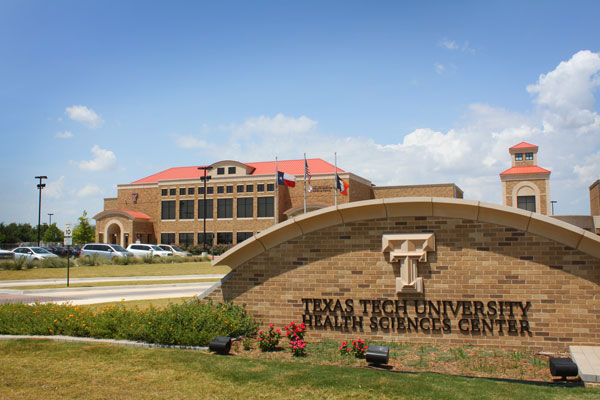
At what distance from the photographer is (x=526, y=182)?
53812 millimetres

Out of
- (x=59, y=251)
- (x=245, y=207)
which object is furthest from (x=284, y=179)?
(x=59, y=251)

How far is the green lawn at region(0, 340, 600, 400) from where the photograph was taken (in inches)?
244

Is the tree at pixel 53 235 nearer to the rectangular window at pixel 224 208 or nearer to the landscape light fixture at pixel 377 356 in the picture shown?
the rectangular window at pixel 224 208

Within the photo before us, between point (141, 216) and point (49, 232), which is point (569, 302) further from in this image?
point (49, 232)

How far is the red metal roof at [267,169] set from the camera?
2345 inches

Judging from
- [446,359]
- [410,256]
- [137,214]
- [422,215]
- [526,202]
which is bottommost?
[446,359]

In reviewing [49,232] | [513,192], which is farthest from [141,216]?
[49,232]

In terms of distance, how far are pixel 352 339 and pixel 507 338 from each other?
281 centimetres

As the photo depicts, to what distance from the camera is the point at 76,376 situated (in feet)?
23.4

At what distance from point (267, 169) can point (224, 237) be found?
10471 millimetres

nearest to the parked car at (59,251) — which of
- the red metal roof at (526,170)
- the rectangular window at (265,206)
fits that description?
the rectangular window at (265,206)

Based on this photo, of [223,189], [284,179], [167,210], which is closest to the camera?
[284,179]

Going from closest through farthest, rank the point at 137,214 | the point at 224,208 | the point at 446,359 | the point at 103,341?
the point at 446,359 → the point at 103,341 → the point at 224,208 → the point at 137,214

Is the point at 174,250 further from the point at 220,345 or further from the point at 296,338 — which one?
the point at 220,345
